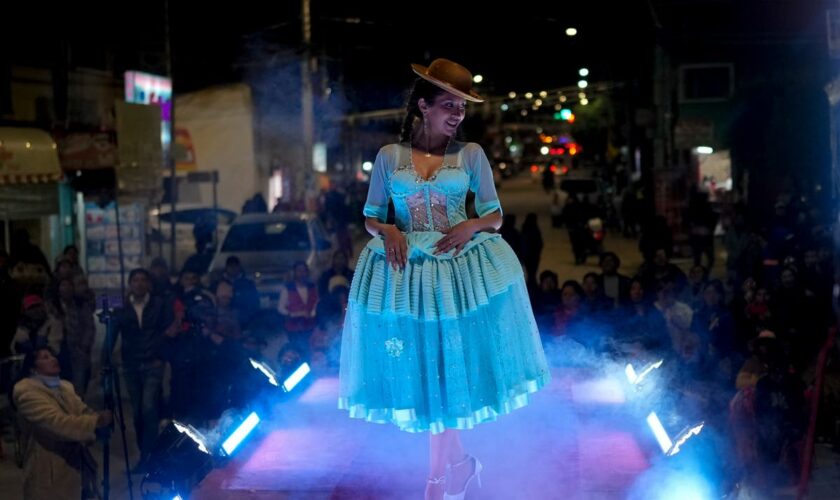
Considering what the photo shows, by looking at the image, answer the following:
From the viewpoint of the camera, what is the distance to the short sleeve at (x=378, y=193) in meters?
4.63

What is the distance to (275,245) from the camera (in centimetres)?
1504

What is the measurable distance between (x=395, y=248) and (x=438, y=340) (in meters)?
0.42

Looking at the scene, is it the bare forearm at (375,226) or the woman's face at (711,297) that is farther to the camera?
the woman's face at (711,297)

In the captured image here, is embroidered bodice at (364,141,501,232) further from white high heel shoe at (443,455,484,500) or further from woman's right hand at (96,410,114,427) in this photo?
woman's right hand at (96,410,114,427)

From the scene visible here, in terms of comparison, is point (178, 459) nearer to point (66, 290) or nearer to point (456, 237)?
point (456, 237)

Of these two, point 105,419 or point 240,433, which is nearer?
point 240,433

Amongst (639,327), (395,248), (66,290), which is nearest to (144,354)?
(66,290)

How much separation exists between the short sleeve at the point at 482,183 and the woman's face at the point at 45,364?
3.38 m

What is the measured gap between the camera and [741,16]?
2653cm

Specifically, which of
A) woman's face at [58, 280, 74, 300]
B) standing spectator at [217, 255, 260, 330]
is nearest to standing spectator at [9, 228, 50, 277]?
standing spectator at [217, 255, 260, 330]

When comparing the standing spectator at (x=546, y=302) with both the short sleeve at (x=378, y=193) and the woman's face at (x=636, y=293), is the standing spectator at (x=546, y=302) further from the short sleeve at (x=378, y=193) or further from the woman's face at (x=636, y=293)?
the short sleeve at (x=378, y=193)

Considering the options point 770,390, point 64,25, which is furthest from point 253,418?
point 64,25

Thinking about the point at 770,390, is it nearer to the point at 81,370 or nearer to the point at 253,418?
the point at 253,418

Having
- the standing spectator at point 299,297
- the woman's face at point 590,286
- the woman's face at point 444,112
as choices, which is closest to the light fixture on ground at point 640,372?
the woman's face at point 444,112
